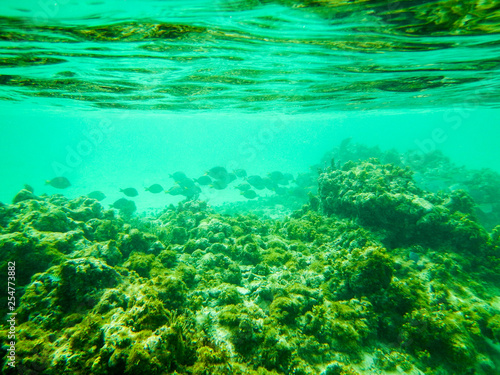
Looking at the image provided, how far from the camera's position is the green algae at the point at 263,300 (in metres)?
3.80

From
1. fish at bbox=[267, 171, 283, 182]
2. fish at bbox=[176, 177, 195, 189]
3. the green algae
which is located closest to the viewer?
the green algae

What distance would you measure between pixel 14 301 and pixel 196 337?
432 centimetres

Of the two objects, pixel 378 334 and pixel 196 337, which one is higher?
pixel 196 337

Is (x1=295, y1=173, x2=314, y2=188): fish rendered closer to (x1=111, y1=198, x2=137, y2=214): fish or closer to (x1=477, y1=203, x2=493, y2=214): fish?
(x1=477, y1=203, x2=493, y2=214): fish

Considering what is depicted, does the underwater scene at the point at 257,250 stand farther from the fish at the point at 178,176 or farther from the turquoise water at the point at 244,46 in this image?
the fish at the point at 178,176

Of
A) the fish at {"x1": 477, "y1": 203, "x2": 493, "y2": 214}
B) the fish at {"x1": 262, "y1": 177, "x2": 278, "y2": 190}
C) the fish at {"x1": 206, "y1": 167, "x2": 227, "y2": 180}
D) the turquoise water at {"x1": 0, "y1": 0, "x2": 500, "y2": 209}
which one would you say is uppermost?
the turquoise water at {"x1": 0, "y1": 0, "x2": 500, "y2": 209}

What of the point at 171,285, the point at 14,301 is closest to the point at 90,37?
the point at 14,301

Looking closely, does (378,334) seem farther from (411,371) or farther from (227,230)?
(227,230)

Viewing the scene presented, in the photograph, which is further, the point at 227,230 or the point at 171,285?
the point at 227,230

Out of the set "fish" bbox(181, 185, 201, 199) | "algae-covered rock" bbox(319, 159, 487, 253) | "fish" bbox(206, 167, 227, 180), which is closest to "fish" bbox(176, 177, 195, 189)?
"fish" bbox(181, 185, 201, 199)

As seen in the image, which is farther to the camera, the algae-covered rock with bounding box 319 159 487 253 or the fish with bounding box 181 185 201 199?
the fish with bounding box 181 185 201 199

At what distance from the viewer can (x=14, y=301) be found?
512cm

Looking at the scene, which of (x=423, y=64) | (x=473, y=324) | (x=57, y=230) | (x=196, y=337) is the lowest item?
(x=473, y=324)

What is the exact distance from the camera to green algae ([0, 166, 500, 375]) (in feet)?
12.5
